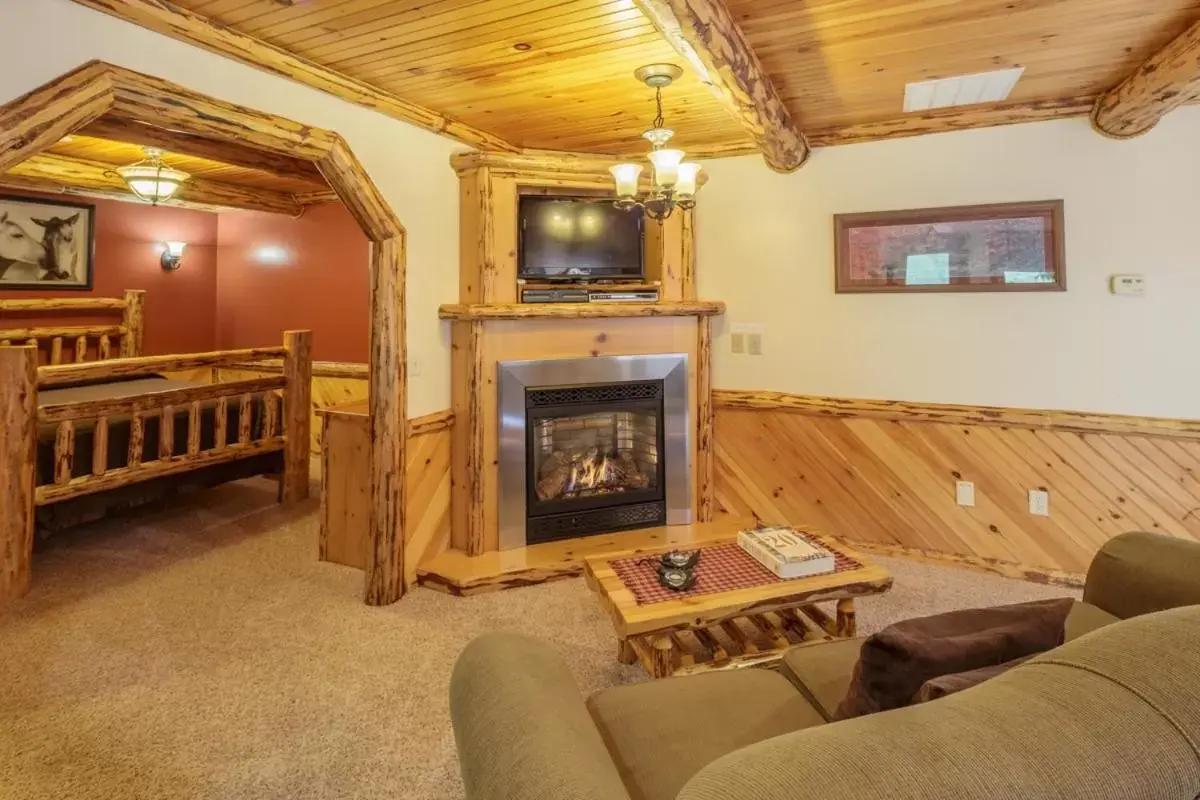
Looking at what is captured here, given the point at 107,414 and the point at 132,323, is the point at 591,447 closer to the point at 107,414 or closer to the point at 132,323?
the point at 107,414

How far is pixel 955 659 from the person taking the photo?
1111mm

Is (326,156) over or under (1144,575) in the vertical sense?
over

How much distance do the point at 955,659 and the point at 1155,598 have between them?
1.18m

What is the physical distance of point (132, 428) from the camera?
3.74 metres

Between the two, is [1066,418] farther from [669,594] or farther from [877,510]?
[669,594]

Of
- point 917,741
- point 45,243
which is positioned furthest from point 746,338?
point 45,243

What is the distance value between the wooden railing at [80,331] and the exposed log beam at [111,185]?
37.9 inches

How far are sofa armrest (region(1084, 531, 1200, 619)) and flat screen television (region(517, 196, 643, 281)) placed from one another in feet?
8.64

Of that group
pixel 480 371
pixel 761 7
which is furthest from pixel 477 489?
pixel 761 7

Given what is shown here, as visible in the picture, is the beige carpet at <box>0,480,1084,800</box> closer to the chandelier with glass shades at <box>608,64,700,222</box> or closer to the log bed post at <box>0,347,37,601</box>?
the log bed post at <box>0,347,37,601</box>

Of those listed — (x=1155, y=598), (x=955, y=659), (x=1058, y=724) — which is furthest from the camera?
(x=1155, y=598)

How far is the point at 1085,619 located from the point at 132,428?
14.9 ft

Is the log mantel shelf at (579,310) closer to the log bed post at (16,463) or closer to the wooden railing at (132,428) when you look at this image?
the wooden railing at (132,428)

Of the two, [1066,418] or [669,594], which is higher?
[1066,418]
